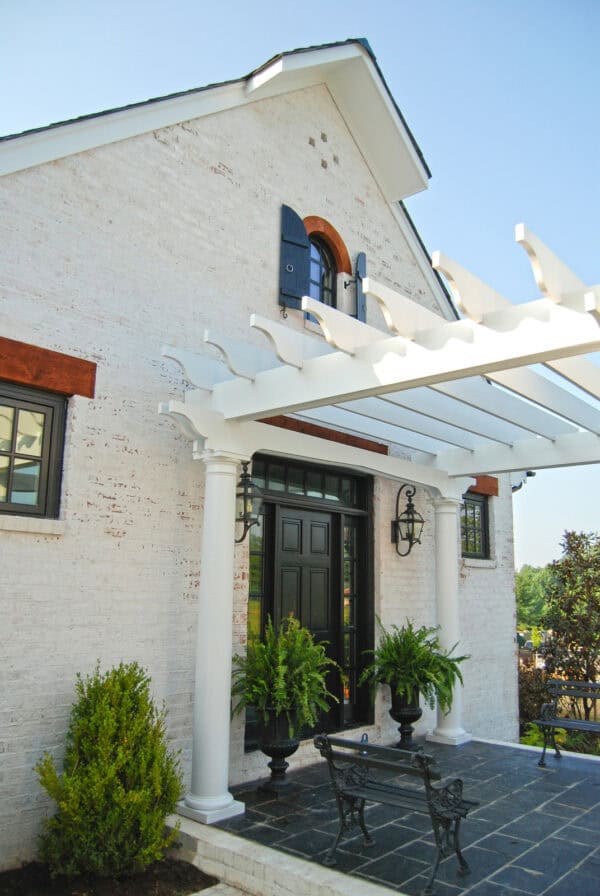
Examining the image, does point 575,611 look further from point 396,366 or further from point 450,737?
point 396,366

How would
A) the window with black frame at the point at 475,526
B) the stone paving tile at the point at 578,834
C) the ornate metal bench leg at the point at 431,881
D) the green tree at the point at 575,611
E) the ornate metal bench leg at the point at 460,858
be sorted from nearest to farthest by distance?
the ornate metal bench leg at the point at 431,881 < the ornate metal bench leg at the point at 460,858 < the stone paving tile at the point at 578,834 < the window with black frame at the point at 475,526 < the green tree at the point at 575,611

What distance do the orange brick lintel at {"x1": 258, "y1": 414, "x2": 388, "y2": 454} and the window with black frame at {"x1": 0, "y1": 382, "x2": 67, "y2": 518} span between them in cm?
203

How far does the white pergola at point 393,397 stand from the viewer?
3.71 m

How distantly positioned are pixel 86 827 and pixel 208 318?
4.10 meters

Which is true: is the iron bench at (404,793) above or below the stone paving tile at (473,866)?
above

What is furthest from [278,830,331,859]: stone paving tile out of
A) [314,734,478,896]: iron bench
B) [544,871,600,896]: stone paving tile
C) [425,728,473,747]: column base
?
[425,728,473,747]: column base

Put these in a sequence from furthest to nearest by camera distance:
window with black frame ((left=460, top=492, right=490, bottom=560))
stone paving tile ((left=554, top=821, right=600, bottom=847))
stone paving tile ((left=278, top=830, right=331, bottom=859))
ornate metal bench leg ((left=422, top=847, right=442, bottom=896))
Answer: window with black frame ((left=460, top=492, right=490, bottom=560))
stone paving tile ((left=554, top=821, right=600, bottom=847))
stone paving tile ((left=278, top=830, right=331, bottom=859))
ornate metal bench leg ((left=422, top=847, right=442, bottom=896))

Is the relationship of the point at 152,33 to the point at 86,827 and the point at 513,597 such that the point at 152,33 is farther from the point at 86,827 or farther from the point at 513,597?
the point at 513,597

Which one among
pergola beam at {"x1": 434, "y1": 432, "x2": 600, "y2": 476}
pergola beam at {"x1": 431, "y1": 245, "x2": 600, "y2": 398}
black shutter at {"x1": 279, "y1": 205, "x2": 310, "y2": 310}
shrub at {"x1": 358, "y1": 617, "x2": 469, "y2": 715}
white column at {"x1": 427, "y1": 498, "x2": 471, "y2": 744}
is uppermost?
A: black shutter at {"x1": 279, "y1": 205, "x2": 310, "y2": 310}

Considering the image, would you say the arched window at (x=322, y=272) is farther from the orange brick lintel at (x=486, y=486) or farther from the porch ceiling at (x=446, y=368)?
the orange brick lintel at (x=486, y=486)

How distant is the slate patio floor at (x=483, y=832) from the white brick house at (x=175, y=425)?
1.82ft

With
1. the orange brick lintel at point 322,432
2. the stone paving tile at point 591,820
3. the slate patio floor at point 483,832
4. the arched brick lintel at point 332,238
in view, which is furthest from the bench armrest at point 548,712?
the arched brick lintel at point 332,238

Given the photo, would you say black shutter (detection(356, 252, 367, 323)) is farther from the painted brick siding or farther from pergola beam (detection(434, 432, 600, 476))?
pergola beam (detection(434, 432, 600, 476))

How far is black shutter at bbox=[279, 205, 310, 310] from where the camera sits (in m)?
7.14
